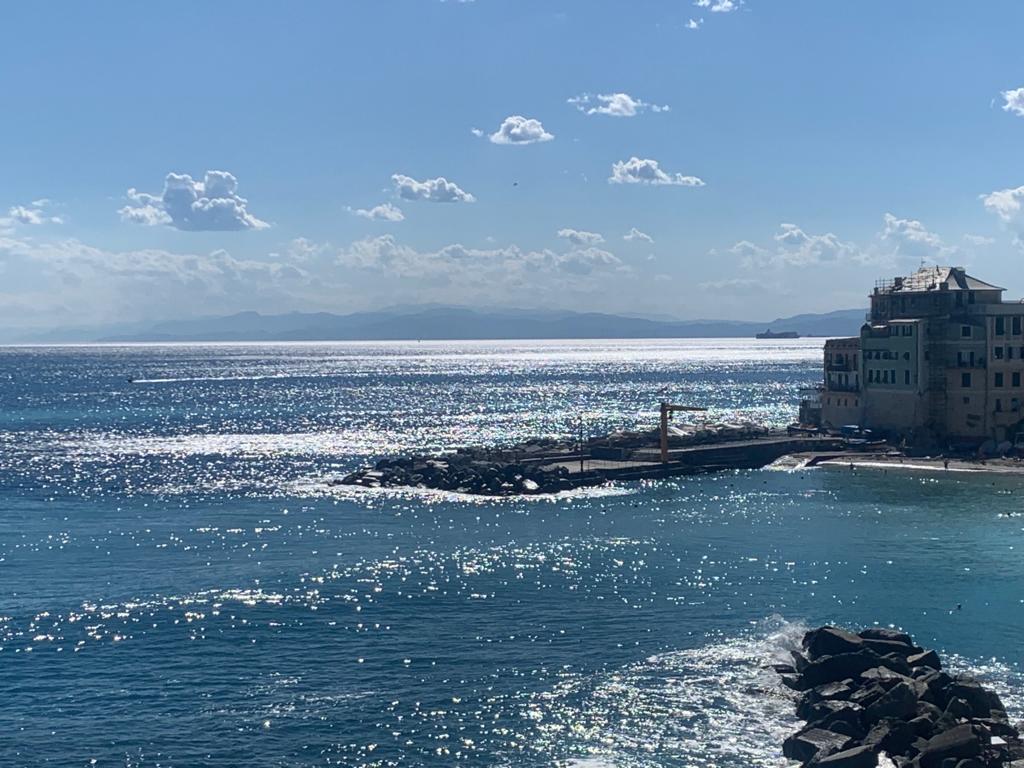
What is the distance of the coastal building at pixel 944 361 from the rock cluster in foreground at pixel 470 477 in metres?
30.6

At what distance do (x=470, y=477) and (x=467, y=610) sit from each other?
4233cm

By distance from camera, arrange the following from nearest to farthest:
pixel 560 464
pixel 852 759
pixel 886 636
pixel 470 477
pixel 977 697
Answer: pixel 852 759 → pixel 977 697 → pixel 886 636 → pixel 470 477 → pixel 560 464

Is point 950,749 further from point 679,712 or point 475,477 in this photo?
point 475,477

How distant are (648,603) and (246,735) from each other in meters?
20.9

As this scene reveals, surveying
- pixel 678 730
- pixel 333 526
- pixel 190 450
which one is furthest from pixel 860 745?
pixel 190 450

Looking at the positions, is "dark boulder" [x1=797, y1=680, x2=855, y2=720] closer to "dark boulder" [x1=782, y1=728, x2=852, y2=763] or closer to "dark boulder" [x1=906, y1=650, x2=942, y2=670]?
"dark boulder" [x1=782, y1=728, x2=852, y2=763]

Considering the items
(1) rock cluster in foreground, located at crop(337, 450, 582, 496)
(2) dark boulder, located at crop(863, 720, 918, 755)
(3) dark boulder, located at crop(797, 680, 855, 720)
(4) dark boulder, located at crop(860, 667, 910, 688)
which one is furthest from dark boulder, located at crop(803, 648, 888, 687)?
(1) rock cluster in foreground, located at crop(337, 450, 582, 496)

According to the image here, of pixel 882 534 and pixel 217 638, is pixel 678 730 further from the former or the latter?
Result: pixel 882 534

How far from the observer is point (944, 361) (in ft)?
331

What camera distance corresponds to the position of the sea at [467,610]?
36.6 meters

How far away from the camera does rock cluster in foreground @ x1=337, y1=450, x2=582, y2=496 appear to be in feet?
298

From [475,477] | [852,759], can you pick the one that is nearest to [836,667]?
[852,759]

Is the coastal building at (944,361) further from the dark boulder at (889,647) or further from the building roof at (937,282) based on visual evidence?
the dark boulder at (889,647)

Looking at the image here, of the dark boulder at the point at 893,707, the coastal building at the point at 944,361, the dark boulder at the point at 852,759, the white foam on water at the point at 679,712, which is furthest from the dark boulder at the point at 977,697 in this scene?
the coastal building at the point at 944,361
